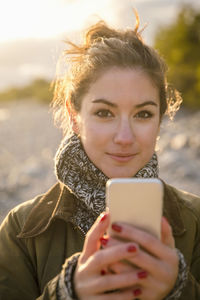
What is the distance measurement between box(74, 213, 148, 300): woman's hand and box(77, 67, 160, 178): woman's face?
776 millimetres

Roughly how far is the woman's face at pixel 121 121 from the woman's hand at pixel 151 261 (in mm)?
761

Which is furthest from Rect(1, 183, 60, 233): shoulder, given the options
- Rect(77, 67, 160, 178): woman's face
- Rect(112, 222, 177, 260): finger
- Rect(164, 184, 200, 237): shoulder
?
Rect(112, 222, 177, 260): finger

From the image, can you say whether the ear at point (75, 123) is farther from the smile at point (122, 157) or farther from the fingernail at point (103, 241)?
the fingernail at point (103, 241)

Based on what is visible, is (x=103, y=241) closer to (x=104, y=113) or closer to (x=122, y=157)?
(x=122, y=157)

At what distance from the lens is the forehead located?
2.24m

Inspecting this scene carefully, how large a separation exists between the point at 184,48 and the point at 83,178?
19188 millimetres

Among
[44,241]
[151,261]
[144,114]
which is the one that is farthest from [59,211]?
[151,261]

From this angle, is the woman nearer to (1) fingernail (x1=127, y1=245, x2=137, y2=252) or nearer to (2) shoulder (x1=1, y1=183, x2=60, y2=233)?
(2) shoulder (x1=1, y1=183, x2=60, y2=233)

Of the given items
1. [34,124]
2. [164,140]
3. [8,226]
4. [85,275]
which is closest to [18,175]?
[164,140]

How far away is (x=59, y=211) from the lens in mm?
2342

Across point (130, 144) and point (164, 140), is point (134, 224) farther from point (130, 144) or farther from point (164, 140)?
point (164, 140)

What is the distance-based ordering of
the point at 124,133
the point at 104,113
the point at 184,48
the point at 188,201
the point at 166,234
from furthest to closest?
the point at 184,48, the point at 188,201, the point at 104,113, the point at 124,133, the point at 166,234

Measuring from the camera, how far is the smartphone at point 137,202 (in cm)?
145

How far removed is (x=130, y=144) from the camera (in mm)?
2213
